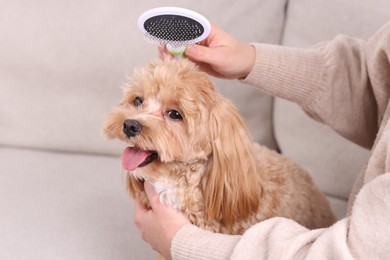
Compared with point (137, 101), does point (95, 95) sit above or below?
below

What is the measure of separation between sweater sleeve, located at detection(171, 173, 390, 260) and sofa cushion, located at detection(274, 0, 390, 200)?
673mm

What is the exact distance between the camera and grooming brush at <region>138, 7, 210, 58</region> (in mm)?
879

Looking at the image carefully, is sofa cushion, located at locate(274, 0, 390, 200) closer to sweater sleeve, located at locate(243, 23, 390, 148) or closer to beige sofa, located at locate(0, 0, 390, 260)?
beige sofa, located at locate(0, 0, 390, 260)

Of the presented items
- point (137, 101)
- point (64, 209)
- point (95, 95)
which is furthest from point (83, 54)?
point (137, 101)

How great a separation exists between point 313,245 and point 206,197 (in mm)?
287

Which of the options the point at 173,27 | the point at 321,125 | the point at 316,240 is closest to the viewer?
the point at 316,240

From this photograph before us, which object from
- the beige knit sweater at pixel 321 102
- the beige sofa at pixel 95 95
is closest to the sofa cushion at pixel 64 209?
the beige sofa at pixel 95 95

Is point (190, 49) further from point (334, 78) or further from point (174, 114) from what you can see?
point (334, 78)

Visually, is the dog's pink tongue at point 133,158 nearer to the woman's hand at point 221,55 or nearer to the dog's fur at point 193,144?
the dog's fur at point 193,144

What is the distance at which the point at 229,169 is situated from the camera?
965mm

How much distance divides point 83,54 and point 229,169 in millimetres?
762

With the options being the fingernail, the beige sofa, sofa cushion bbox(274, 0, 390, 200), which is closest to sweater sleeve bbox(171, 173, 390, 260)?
the fingernail

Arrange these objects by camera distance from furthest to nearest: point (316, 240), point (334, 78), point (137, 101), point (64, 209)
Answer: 1. point (64, 209)
2. point (334, 78)
3. point (137, 101)
4. point (316, 240)

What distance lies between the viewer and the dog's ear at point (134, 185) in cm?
108
